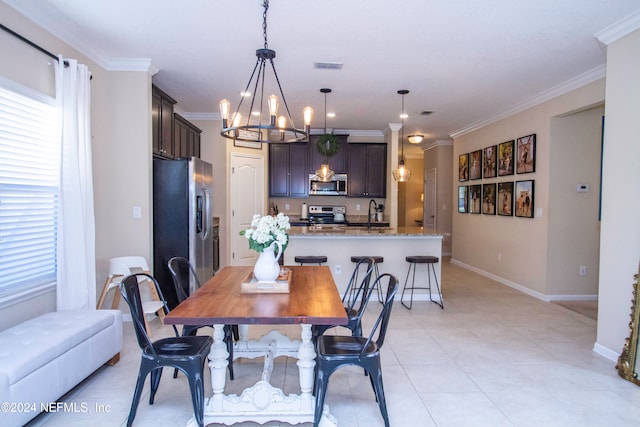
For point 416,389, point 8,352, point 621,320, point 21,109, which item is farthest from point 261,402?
point 621,320

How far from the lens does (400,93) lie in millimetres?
5039

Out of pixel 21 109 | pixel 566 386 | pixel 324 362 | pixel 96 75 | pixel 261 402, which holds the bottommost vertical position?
pixel 566 386

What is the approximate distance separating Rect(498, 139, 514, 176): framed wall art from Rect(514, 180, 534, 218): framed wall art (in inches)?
12.9

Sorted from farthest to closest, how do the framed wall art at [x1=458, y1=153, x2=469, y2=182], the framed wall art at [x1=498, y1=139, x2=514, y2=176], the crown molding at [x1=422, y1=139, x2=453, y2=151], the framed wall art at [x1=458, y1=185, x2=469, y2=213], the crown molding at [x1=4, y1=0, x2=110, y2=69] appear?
the crown molding at [x1=422, y1=139, x2=453, y2=151] < the framed wall art at [x1=458, y1=185, x2=469, y2=213] < the framed wall art at [x1=458, y1=153, x2=469, y2=182] < the framed wall art at [x1=498, y1=139, x2=514, y2=176] < the crown molding at [x1=4, y1=0, x2=110, y2=69]

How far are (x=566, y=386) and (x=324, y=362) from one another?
1.87 m

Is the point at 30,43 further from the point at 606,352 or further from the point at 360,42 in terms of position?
the point at 606,352

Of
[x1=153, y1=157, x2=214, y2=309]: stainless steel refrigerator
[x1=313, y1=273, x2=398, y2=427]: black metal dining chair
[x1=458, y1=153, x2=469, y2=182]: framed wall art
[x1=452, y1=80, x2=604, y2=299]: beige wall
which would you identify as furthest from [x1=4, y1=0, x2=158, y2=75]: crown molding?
[x1=458, y1=153, x2=469, y2=182]: framed wall art

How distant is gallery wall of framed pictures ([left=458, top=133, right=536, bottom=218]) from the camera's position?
5398mm

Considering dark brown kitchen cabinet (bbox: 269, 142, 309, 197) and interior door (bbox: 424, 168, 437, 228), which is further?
interior door (bbox: 424, 168, 437, 228)

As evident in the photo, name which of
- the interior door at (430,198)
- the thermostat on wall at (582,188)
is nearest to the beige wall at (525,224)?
the thermostat on wall at (582,188)

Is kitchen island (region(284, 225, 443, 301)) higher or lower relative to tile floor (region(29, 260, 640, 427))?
higher

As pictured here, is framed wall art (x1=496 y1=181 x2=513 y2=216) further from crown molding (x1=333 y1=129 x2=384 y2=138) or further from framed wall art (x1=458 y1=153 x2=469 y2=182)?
crown molding (x1=333 y1=129 x2=384 y2=138)

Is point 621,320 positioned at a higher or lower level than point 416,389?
higher

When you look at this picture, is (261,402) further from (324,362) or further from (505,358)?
(505,358)
